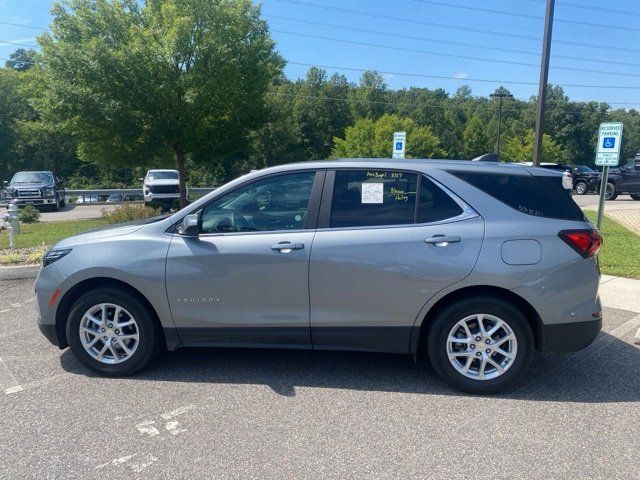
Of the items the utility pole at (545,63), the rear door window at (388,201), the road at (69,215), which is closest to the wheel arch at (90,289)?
the rear door window at (388,201)

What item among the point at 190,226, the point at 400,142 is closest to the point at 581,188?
the point at 400,142

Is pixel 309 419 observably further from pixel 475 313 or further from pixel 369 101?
pixel 369 101

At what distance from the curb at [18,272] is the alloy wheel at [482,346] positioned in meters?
6.81

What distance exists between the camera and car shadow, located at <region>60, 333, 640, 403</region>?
13.2 ft

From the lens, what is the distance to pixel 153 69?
13.8m

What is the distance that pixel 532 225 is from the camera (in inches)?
153

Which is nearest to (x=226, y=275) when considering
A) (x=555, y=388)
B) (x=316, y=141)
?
(x=555, y=388)

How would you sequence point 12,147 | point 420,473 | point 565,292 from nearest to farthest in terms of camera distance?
point 420,473
point 565,292
point 12,147

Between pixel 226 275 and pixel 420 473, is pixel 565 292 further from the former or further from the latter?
pixel 226 275

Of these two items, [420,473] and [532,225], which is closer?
[420,473]

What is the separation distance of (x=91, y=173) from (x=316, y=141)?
30477mm

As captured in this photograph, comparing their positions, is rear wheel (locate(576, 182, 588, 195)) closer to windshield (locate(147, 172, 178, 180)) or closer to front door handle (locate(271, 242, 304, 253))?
windshield (locate(147, 172, 178, 180))

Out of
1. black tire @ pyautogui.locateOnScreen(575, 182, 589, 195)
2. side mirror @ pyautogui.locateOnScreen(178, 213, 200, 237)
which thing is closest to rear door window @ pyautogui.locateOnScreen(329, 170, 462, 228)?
side mirror @ pyautogui.locateOnScreen(178, 213, 200, 237)

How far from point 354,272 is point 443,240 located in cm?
70
